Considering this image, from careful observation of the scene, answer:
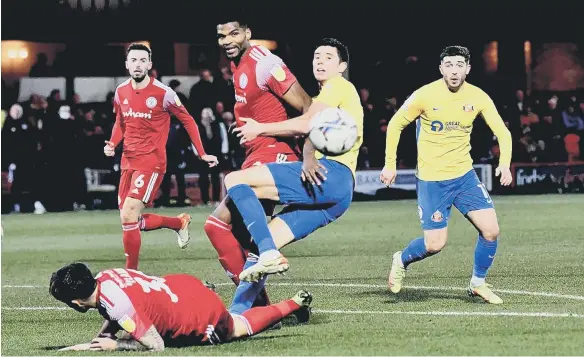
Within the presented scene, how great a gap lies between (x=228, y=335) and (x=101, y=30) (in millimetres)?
21908

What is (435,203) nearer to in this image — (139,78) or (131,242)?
(131,242)

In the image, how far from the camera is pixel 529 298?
10.6m

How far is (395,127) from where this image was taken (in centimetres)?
1106

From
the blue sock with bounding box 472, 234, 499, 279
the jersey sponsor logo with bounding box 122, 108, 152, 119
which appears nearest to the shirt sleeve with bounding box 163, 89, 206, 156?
the jersey sponsor logo with bounding box 122, 108, 152, 119

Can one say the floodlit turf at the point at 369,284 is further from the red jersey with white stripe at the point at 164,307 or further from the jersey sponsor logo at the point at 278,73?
the jersey sponsor logo at the point at 278,73

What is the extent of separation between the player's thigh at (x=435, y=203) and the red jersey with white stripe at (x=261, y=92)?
1887mm

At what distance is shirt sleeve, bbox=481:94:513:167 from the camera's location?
35.0 ft

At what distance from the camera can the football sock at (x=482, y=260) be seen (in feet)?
34.7

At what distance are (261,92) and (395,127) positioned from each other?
2.09 meters

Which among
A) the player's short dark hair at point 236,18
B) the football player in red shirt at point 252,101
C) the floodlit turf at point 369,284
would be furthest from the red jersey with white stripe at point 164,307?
the player's short dark hair at point 236,18

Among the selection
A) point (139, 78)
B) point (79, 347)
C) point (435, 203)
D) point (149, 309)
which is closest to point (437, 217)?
point (435, 203)

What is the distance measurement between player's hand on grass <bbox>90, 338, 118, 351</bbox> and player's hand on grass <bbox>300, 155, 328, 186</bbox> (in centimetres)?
173

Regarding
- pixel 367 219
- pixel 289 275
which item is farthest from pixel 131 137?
pixel 367 219

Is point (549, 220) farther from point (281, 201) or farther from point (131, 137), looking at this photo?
point (281, 201)
